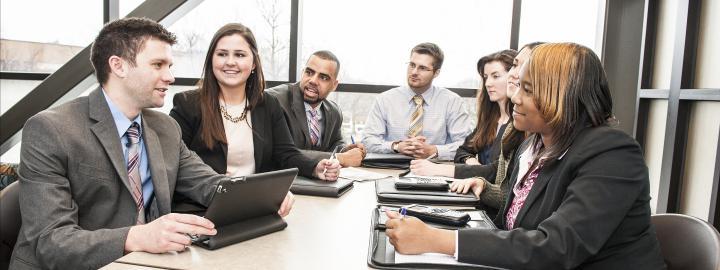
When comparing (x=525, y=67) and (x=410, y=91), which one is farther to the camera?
(x=410, y=91)

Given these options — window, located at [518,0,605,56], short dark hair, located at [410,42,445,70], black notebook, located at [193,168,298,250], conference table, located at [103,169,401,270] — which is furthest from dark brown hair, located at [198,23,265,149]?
window, located at [518,0,605,56]

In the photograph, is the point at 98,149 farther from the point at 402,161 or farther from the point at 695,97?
the point at 695,97

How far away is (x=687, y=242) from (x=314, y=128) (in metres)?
2.29

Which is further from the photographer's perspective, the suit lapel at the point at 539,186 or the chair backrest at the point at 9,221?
the chair backrest at the point at 9,221

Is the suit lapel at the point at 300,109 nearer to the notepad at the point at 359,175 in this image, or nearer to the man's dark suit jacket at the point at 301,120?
the man's dark suit jacket at the point at 301,120

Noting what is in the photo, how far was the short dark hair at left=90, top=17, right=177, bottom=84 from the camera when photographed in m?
1.67

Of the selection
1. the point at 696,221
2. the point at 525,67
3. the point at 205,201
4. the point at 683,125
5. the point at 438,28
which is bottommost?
the point at 205,201

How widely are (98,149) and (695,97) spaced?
2.41 meters

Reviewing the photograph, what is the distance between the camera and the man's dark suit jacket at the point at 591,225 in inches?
43.3

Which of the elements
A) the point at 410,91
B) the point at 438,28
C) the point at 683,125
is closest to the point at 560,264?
the point at 683,125

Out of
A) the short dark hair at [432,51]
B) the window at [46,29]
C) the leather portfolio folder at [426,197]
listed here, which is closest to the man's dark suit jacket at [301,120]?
the short dark hair at [432,51]

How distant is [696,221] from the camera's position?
1327 millimetres

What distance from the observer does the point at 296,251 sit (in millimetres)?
1252

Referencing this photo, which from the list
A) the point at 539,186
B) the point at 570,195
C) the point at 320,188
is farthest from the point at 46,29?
the point at 570,195
